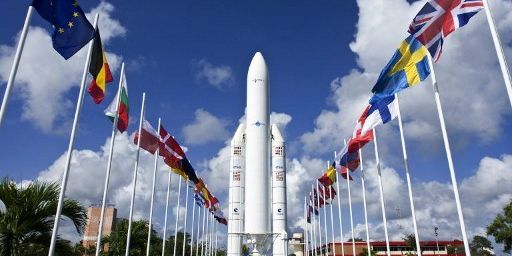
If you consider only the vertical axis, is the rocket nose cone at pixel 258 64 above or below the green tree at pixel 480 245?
above

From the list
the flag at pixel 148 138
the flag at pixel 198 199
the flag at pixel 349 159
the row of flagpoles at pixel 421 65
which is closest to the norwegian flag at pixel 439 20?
the row of flagpoles at pixel 421 65

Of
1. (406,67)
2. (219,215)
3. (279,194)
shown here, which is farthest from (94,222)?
(406,67)

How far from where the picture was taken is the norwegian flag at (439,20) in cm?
1343

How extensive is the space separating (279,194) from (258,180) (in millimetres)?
5160

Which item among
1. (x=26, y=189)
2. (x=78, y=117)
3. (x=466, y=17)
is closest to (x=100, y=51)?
(x=78, y=117)

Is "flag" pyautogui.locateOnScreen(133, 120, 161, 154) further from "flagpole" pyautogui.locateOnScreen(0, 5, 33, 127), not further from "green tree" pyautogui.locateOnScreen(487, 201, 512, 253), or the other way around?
"green tree" pyautogui.locateOnScreen(487, 201, 512, 253)

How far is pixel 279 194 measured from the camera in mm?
38094

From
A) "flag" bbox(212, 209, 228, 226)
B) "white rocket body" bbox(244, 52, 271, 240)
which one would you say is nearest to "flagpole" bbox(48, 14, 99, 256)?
"white rocket body" bbox(244, 52, 271, 240)

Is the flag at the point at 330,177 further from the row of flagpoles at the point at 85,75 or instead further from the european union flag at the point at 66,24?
the european union flag at the point at 66,24

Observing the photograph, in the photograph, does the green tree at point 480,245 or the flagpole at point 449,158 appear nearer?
the flagpole at point 449,158

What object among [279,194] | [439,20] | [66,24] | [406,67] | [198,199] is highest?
[198,199]

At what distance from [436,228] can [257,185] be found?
85.9 meters

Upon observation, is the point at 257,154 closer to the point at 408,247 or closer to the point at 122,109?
the point at 122,109

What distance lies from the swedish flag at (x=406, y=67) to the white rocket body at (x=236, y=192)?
2313 cm
